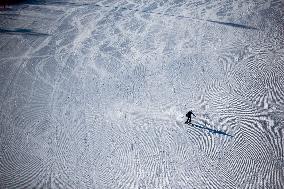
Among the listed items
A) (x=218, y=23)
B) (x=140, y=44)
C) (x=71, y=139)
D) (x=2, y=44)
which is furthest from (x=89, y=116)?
(x=218, y=23)

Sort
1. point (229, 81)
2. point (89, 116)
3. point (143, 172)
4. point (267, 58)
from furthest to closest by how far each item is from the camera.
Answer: point (267, 58)
point (229, 81)
point (89, 116)
point (143, 172)

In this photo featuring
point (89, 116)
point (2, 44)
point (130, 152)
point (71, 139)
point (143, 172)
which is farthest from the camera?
point (2, 44)

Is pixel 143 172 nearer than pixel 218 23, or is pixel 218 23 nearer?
pixel 143 172

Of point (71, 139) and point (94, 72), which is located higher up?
point (94, 72)

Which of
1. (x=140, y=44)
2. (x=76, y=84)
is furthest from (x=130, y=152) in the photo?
(x=140, y=44)

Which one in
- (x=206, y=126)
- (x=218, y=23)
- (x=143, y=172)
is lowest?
(x=143, y=172)

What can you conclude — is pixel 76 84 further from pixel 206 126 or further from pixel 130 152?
pixel 206 126

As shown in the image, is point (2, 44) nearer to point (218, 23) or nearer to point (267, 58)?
point (218, 23)
